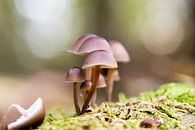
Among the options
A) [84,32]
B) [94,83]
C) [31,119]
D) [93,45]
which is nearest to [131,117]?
[94,83]

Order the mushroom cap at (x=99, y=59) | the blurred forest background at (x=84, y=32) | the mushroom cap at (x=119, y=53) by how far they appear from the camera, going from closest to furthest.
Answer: the mushroom cap at (x=99, y=59) → the mushroom cap at (x=119, y=53) → the blurred forest background at (x=84, y=32)

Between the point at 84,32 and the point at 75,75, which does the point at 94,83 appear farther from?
the point at 84,32

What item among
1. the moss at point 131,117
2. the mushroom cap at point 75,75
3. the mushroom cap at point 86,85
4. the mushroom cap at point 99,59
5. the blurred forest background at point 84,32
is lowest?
the moss at point 131,117

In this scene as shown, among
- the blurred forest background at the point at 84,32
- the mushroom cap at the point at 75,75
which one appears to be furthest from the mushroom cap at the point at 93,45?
the blurred forest background at the point at 84,32

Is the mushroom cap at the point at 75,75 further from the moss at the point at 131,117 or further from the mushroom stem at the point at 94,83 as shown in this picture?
the moss at the point at 131,117

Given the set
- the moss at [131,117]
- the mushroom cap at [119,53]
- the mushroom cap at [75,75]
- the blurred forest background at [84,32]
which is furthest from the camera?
the blurred forest background at [84,32]

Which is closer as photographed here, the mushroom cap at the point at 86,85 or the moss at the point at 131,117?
the moss at the point at 131,117

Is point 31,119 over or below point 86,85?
below

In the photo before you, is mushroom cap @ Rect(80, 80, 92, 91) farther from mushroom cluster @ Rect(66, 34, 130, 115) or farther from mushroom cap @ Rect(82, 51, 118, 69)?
mushroom cap @ Rect(82, 51, 118, 69)
